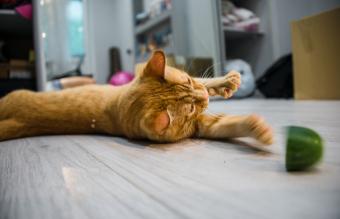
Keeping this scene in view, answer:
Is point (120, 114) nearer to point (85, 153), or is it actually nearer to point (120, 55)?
point (85, 153)

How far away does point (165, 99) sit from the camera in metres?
0.61

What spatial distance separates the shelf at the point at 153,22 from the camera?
2.58m

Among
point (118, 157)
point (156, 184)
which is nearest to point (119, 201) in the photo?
point (156, 184)

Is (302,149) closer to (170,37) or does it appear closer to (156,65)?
(156,65)

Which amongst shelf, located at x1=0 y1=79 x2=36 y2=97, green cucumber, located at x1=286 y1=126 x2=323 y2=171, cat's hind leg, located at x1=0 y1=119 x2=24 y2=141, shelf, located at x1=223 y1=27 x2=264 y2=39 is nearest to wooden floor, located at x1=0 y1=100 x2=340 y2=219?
green cucumber, located at x1=286 y1=126 x2=323 y2=171

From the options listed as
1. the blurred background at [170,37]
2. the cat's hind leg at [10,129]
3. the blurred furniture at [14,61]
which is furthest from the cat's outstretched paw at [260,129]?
the blurred furniture at [14,61]

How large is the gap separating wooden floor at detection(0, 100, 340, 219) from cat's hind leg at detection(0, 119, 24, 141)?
0.72 ft

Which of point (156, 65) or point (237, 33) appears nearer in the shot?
point (156, 65)

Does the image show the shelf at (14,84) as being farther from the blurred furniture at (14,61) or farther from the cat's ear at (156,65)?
the cat's ear at (156,65)

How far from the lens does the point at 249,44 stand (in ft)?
8.36

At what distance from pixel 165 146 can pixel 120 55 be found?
127 inches

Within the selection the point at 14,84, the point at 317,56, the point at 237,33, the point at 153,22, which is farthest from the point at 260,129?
the point at 153,22

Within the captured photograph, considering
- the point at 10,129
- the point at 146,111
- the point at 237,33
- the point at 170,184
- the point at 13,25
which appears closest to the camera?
the point at 170,184

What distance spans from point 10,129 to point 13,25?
4.98ft
